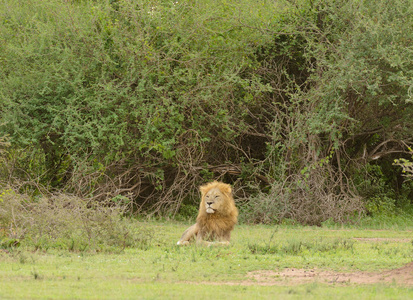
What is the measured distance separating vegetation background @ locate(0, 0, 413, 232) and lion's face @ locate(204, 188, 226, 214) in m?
5.88

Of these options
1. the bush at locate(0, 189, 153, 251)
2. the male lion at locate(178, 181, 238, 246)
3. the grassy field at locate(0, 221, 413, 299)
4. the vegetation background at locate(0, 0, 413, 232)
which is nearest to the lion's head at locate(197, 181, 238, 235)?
the male lion at locate(178, 181, 238, 246)

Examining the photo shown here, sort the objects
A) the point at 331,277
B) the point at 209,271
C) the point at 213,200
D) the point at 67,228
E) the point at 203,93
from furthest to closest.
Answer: the point at 203,93 → the point at 213,200 → the point at 67,228 → the point at 209,271 → the point at 331,277

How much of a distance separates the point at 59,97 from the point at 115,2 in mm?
2996

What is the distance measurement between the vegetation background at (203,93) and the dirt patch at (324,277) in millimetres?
8488

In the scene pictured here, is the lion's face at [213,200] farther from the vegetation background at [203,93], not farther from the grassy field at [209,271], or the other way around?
the vegetation background at [203,93]

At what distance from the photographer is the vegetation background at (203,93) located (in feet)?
A: 60.2

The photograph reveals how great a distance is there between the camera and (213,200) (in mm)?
12570

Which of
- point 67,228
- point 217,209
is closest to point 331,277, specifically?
point 217,209

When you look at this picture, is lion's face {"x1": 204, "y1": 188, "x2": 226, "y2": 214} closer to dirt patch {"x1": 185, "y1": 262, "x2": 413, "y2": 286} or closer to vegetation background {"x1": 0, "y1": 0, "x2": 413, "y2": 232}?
dirt patch {"x1": 185, "y1": 262, "x2": 413, "y2": 286}

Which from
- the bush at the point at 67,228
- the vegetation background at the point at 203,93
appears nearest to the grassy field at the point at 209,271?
the bush at the point at 67,228

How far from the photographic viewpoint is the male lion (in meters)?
12.6

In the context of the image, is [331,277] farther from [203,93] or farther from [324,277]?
[203,93]

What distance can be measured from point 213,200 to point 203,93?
6.67m

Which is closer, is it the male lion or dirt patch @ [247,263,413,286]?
dirt patch @ [247,263,413,286]
